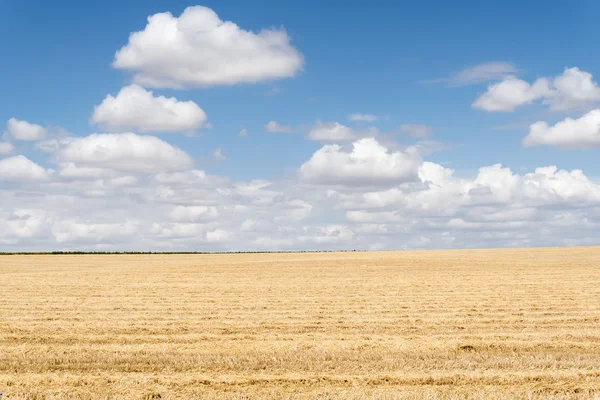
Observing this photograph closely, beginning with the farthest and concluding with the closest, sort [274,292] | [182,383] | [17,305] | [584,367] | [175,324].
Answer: [274,292]
[17,305]
[175,324]
[584,367]
[182,383]

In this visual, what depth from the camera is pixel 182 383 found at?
11430mm

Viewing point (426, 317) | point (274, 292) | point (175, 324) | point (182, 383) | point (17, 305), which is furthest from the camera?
point (274, 292)

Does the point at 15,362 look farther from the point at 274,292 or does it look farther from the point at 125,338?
the point at 274,292

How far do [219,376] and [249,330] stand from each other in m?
6.18

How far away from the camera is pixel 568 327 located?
18.8 metres

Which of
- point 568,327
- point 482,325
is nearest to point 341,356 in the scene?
point 482,325

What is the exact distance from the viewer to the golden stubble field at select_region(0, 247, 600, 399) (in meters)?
11.1

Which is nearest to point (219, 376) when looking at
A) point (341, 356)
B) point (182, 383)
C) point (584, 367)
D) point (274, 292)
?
point (182, 383)

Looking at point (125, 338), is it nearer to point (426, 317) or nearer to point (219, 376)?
point (219, 376)

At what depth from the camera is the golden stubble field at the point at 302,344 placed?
11148mm

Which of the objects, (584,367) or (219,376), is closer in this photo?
(219,376)

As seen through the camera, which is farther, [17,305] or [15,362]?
[17,305]

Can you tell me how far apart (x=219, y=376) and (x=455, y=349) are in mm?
6145

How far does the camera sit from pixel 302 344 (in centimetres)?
1541
